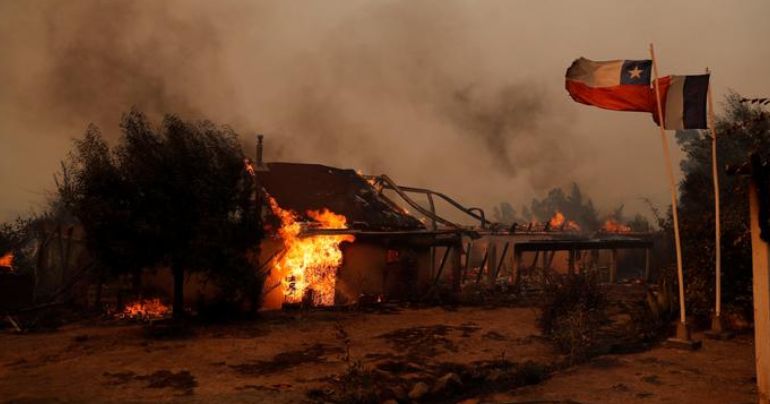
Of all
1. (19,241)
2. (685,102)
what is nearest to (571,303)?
(685,102)

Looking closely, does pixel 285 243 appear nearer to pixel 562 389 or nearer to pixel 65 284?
pixel 65 284

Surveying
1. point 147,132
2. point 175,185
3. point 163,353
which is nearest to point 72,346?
point 163,353

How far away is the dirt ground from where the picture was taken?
7621mm

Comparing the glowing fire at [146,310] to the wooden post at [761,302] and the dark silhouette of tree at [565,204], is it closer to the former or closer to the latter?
the wooden post at [761,302]

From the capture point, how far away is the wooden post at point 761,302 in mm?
6855

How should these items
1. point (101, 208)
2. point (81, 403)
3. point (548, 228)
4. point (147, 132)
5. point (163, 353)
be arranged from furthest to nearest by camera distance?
point (548, 228) → point (147, 132) → point (101, 208) → point (163, 353) → point (81, 403)

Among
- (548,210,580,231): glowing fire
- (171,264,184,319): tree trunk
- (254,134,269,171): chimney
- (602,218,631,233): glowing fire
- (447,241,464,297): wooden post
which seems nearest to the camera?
(171,264,184,319): tree trunk

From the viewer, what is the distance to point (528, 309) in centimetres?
1695

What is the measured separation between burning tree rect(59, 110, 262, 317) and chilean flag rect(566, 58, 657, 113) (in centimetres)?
878

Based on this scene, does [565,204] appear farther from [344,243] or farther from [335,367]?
[335,367]

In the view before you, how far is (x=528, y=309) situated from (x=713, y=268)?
601cm

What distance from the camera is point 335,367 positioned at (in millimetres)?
9234

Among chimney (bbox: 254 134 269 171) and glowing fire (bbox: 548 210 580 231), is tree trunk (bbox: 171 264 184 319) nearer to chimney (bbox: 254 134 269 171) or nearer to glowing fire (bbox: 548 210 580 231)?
chimney (bbox: 254 134 269 171)

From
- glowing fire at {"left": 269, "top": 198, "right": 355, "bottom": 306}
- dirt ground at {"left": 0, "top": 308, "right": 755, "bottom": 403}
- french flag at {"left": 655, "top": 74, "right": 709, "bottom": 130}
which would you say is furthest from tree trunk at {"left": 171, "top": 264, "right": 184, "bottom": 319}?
french flag at {"left": 655, "top": 74, "right": 709, "bottom": 130}
